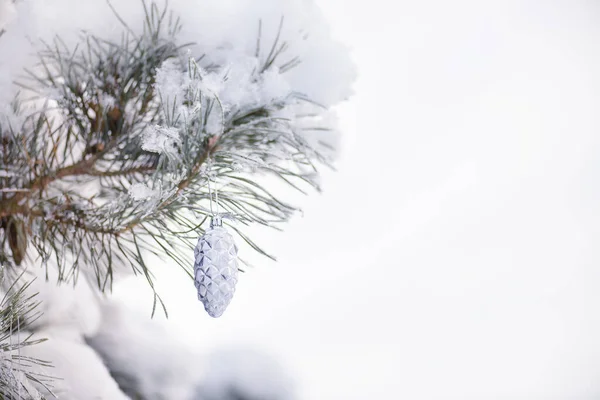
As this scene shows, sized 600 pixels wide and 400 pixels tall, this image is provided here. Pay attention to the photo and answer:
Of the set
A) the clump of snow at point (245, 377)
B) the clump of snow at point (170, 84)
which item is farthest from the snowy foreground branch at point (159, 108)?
the clump of snow at point (245, 377)

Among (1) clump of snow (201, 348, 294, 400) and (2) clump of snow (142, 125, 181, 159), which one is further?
(1) clump of snow (201, 348, 294, 400)

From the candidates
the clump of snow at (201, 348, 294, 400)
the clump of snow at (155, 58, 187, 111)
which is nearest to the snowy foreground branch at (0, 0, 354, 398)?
the clump of snow at (155, 58, 187, 111)

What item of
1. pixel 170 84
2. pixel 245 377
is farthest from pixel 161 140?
pixel 245 377

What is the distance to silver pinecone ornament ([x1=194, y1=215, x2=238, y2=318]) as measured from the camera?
217 mm

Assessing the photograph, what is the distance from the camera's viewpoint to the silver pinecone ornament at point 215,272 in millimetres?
217

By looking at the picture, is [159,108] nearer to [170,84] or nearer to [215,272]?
[170,84]

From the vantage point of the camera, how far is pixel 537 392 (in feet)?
1.81

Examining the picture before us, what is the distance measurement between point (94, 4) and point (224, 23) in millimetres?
97

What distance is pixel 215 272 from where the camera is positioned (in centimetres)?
22

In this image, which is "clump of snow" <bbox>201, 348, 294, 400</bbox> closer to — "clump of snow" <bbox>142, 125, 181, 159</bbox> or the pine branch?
the pine branch

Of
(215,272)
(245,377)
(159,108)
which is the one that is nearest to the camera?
(215,272)

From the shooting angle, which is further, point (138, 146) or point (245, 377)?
point (245, 377)

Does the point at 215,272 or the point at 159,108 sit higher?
the point at 159,108

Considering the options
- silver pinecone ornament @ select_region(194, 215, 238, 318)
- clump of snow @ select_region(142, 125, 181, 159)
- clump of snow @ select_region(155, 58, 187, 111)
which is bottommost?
silver pinecone ornament @ select_region(194, 215, 238, 318)
